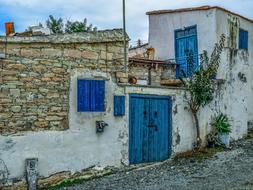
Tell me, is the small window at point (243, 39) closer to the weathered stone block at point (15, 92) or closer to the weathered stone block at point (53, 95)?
the weathered stone block at point (53, 95)

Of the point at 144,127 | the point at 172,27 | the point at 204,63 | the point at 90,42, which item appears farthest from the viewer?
the point at 172,27

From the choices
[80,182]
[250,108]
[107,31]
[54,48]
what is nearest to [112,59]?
[107,31]

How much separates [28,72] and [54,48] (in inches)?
39.3

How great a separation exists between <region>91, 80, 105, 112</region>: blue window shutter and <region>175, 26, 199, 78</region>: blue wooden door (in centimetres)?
703

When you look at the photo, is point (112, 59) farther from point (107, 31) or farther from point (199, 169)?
point (199, 169)

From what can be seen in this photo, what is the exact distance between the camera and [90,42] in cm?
1100

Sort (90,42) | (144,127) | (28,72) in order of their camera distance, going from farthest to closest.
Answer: (144,127) < (90,42) < (28,72)

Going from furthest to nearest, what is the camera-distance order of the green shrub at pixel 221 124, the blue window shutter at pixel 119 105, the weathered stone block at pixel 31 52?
the green shrub at pixel 221 124 → the blue window shutter at pixel 119 105 → the weathered stone block at pixel 31 52

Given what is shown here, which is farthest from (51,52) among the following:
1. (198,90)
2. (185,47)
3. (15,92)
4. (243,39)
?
(243,39)

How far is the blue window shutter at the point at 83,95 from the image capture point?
10.7 m

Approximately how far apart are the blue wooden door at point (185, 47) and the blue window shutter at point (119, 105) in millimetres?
6476

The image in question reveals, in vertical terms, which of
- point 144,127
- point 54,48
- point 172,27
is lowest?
point 144,127

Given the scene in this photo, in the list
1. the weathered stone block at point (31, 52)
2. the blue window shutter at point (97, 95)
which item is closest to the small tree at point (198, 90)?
the blue window shutter at point (97, 95)

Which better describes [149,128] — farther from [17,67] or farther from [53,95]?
[17,67]
